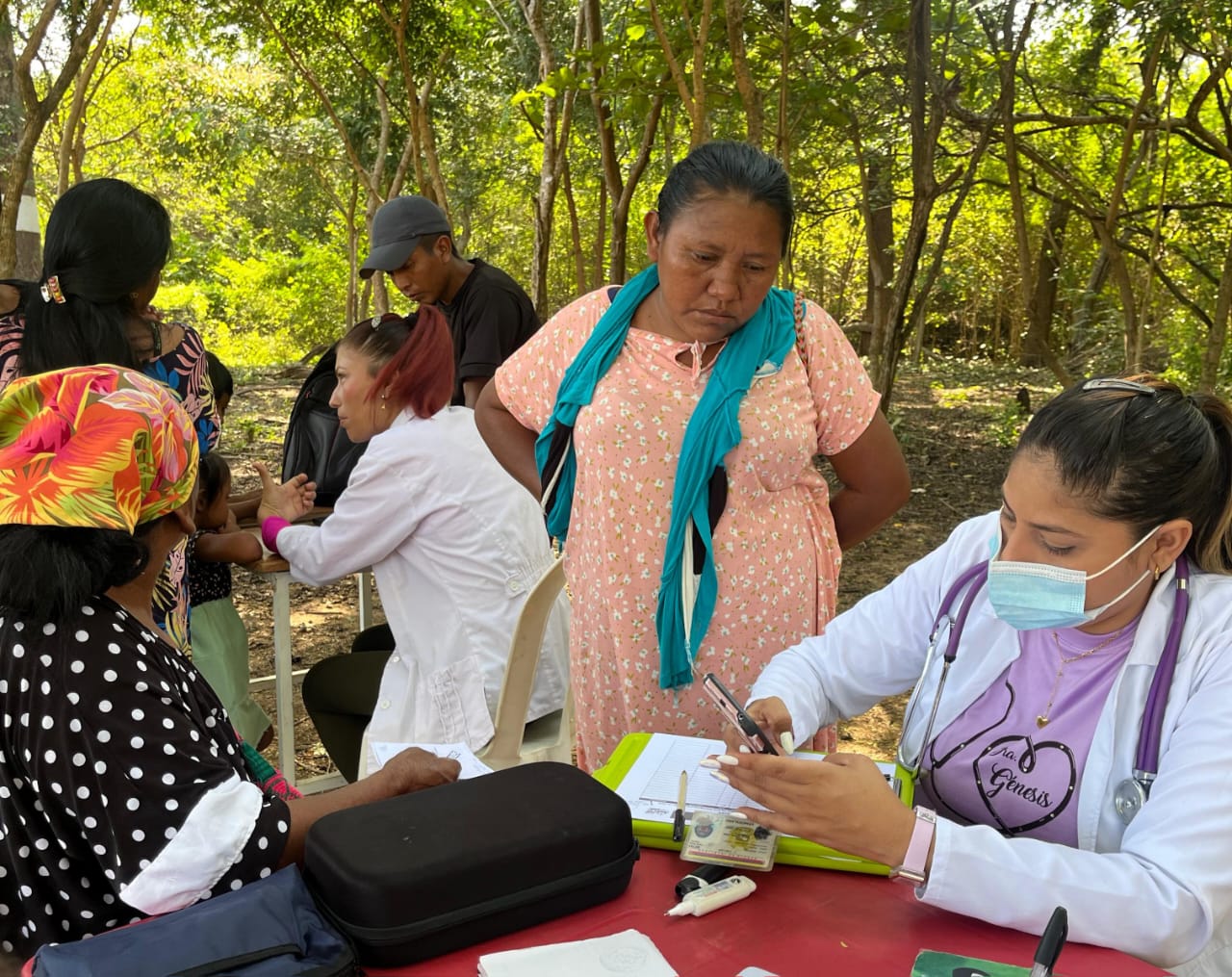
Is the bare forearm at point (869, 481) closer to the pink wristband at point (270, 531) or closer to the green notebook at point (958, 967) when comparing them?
the green notebook at point (958, 967)

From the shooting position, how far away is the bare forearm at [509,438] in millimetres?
2688

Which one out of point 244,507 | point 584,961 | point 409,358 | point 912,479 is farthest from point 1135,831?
point 912,479

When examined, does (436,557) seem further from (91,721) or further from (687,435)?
(91,721)

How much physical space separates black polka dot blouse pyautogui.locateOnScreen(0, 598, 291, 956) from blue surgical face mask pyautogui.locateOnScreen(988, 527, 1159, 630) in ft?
3.71

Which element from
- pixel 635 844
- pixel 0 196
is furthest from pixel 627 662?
pixel 0 196

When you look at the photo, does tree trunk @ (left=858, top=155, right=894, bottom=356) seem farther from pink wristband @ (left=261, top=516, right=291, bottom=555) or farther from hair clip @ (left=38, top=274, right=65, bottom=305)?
hair clip @ (left=38, top=274, right=65, bottom=305)

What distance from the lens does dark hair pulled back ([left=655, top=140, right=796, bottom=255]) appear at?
2227 millimetres

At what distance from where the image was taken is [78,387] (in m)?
1.53

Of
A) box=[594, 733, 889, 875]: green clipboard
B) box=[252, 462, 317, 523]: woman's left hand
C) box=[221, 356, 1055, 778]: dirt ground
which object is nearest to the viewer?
box=[594, 733, 889, 875]: green clipboard

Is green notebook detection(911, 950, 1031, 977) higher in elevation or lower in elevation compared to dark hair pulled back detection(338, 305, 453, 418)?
lower

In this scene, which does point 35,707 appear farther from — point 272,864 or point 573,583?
point 573,583

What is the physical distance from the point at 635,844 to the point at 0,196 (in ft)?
15.3

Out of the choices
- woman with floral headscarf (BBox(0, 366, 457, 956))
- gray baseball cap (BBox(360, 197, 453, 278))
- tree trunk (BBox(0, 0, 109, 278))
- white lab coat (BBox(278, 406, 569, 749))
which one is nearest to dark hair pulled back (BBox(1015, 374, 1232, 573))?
woman with floral headscarf (BBox(0, 366, 457, 956))

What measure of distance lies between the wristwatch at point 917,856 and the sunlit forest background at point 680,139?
10.6ft
